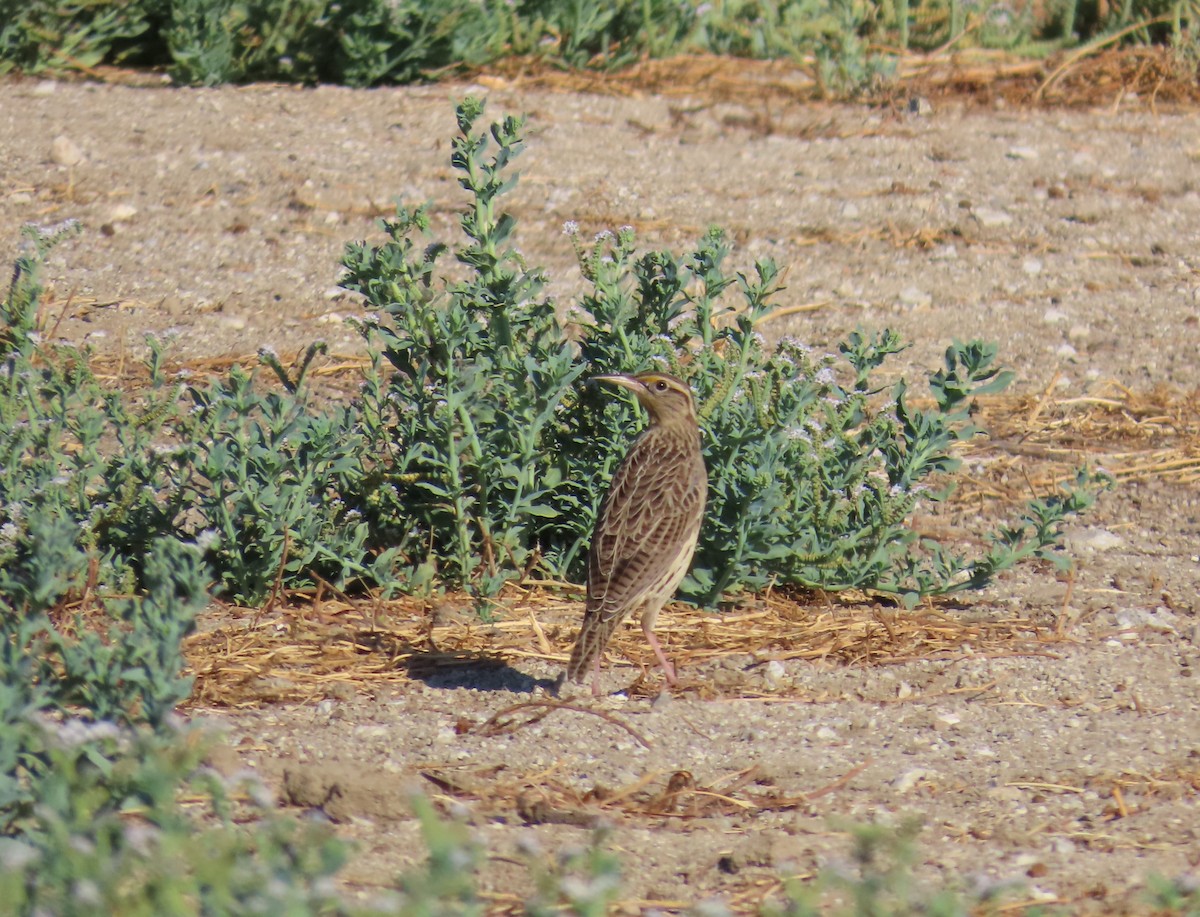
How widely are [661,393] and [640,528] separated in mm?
657

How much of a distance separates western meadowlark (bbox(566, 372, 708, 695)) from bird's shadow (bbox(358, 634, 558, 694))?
0.58ft

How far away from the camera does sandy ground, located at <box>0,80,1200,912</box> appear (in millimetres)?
4801

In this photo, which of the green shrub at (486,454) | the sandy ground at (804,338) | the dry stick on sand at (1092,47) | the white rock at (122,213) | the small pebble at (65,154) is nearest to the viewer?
the sandy ground at (804,338)

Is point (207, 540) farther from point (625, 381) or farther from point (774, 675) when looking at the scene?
point (774, 675)

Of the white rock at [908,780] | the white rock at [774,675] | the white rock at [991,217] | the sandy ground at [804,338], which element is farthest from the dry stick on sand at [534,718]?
the white rock at [991,217]

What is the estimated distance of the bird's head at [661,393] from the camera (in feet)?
21.2

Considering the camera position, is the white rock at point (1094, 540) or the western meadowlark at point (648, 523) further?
the white rock at point (1094, 540)

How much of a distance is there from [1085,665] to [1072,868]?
175cm

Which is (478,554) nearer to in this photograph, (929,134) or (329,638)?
(329,638)

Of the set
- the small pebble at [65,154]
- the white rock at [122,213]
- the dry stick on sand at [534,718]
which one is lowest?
the dry stick on sand at [534,718]

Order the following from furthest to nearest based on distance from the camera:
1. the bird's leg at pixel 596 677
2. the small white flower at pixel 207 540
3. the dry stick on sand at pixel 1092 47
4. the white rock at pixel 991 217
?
the dry stick on sand at pixel 1092 47 < the white rock at pixel 991 217 < the bird's leg at pixel 596 677 < the small white flower at pixel 207 540

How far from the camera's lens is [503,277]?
6.39m

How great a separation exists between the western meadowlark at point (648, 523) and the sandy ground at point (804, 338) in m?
0.27

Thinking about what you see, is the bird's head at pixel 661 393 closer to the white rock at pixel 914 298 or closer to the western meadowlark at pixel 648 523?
the western meadowlark at pixel 648 523
